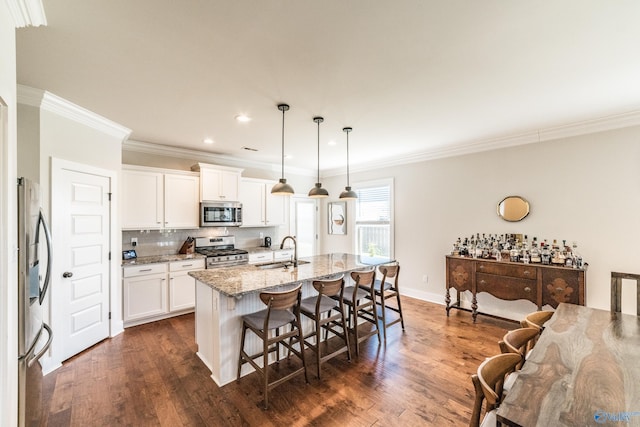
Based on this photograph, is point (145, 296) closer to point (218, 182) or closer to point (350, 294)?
point (218, 182)

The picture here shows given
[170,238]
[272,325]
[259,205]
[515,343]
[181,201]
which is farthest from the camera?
Result: [259,205]

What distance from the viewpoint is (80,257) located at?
2887mm

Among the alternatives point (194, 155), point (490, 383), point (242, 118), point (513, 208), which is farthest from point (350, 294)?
point (194, 155)

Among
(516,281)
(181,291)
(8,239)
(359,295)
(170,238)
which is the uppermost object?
(8,239)

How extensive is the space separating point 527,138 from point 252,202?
449 cm

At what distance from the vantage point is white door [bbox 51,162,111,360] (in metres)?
2.70

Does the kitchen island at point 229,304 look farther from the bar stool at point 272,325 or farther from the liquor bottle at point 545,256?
the liquor bottle at point 545,256

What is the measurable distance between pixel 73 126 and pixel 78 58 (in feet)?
4.09

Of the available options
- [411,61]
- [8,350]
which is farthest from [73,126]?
[411,61]

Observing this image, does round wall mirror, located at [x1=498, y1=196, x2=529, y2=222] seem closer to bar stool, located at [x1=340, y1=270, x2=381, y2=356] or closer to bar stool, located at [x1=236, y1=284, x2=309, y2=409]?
bar stool, located at [x1=340, y1=270, x2=381, y2=356]

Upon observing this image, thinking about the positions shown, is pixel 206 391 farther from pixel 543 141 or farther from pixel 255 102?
pixel 543 141

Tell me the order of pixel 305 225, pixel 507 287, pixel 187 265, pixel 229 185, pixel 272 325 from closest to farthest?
1. pixel 272 325
2. pixel 507 287
3. pixel 187 265
4. pixel 229 185
5. pixel 305 225

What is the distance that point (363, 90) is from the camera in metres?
2.41

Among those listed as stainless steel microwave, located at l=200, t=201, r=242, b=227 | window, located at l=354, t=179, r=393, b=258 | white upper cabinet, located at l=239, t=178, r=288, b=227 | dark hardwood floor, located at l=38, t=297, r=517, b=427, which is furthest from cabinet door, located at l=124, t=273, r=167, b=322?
window, located at l=354, t=179, r=393, b=258
